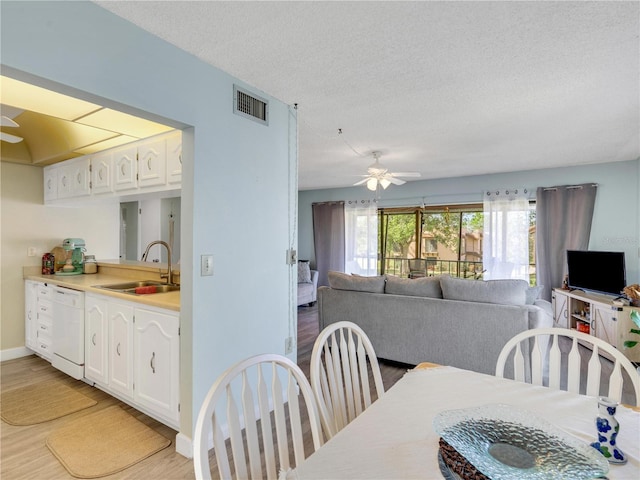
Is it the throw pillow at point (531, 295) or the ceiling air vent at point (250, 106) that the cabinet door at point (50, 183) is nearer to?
the ceiling air vent at point (250, 106)

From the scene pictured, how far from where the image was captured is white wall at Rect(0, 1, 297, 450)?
1.36 metres

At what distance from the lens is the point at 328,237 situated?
6.78m

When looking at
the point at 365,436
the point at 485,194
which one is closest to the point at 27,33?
the point at 365,436

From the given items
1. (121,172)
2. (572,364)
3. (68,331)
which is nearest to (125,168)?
(121,172)

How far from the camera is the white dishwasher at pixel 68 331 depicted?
2.75m

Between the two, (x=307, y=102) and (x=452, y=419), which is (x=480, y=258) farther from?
(x=452, y=419)

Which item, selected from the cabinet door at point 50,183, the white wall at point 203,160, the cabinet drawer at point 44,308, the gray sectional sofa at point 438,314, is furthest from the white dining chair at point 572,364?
the cabinet door at point 50,183

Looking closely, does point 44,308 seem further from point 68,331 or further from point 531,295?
point 531,295

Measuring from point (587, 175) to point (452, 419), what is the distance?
16.9 feet

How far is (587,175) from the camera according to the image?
466cm

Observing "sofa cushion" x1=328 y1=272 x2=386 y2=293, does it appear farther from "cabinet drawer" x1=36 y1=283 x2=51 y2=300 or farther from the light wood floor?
"cabinet drawer" x1=36 y1=283 x2=51 y2=300

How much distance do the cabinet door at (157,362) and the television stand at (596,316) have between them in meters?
4.05

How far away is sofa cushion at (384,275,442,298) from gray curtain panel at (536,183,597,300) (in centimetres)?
270

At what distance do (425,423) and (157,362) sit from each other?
177cm
